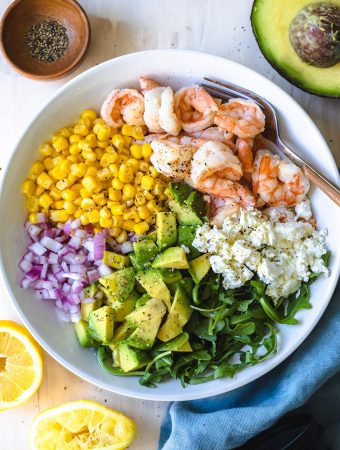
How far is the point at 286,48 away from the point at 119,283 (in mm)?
1328

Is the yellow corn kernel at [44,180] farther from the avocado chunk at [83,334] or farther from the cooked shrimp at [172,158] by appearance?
the avocado chunk at [83,334]

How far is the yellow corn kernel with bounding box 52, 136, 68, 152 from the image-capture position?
10.3 feet

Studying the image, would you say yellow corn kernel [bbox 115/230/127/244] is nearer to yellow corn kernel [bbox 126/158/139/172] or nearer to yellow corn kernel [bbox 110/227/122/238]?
yellow corn kernel [bbox 110/227/122/238]

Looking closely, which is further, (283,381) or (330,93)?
(283,381)

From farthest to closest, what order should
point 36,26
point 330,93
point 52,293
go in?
point 36,26 < point 52,293 < point 330,93

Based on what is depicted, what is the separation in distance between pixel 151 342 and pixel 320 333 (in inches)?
32.2

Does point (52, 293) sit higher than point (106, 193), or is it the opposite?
point (106, 193)

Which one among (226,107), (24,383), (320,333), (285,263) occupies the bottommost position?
(24,383)

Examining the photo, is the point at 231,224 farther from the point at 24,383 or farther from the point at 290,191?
the point at 24,383

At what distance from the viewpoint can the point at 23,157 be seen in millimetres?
3133

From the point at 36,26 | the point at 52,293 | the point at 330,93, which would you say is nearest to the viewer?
the point at 330,93

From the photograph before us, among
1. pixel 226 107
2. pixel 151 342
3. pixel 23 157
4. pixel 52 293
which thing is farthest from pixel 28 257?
pixel 226 107

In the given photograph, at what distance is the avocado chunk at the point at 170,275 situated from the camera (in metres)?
3.08

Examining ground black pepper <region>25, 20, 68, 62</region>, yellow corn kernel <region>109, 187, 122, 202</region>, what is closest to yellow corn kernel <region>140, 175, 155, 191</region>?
yellow corn kernel <region>109, 187, 122, 202</region>
